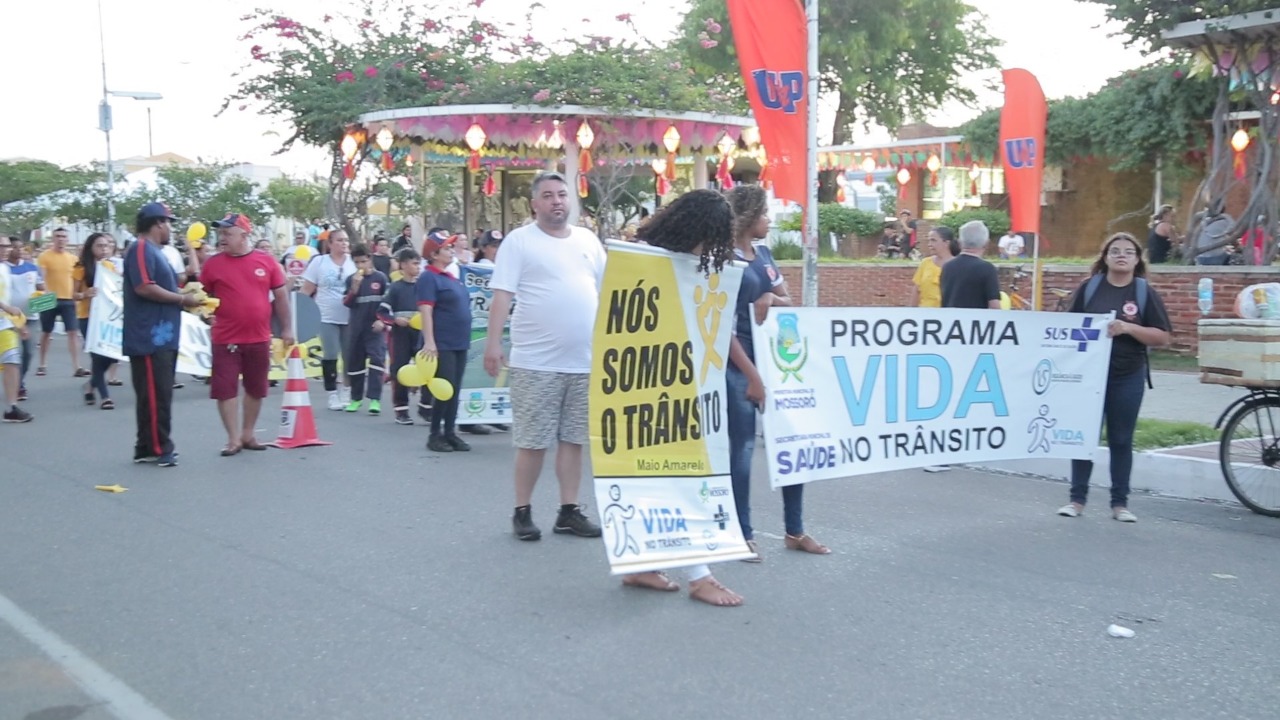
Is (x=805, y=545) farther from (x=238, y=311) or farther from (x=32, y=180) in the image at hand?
(x=32, y=180)

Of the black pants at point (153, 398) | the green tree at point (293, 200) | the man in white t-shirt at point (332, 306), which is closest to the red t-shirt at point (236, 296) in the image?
the black pants at point (153, 398)

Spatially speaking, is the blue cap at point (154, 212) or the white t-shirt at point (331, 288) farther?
the white t-shirt at point (331, 288)

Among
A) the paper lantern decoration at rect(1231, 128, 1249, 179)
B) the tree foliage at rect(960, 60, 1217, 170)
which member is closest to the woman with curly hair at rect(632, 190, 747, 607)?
the paper lantern decoration at rect(1231, 128, 1249, 179)

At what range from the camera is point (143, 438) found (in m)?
9.43

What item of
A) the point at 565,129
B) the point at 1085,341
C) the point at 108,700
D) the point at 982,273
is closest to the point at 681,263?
the point at 108,700

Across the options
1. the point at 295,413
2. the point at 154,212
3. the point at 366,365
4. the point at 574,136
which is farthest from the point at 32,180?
the point at 154,212

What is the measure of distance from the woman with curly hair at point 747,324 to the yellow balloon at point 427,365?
3880 millimetres

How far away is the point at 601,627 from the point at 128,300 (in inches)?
222

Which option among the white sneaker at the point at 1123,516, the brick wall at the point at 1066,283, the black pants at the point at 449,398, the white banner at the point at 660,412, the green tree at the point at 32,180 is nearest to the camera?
the white banner at the point at 660,412

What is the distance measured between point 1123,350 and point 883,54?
33.4m

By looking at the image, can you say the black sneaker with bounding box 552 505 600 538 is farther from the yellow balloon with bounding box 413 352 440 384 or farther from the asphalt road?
the yellow balloon with bounding box 413 352 440 384

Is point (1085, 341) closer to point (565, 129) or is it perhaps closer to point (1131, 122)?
point (565, 129)

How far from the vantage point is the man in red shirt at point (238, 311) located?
31.6 feet

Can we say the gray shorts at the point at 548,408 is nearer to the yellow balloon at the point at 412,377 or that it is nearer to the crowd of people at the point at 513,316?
the crowd of people at the point at 513,316
